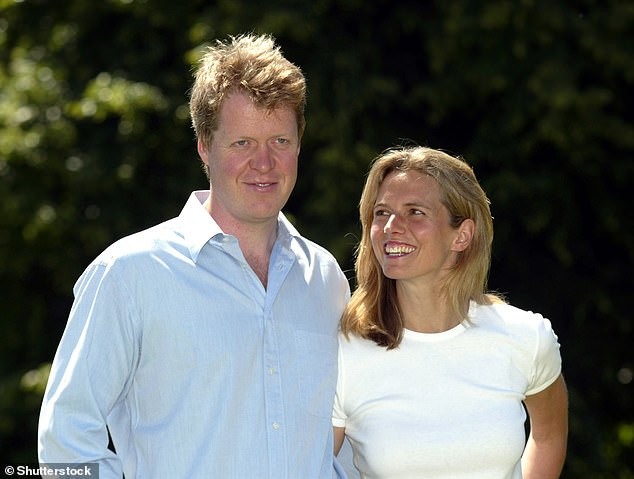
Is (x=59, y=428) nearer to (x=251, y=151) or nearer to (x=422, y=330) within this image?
(x=251, y=151)

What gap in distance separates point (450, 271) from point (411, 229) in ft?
0.72

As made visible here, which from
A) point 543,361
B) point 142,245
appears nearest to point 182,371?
point 142,245

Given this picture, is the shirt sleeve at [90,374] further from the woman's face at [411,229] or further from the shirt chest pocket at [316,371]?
the woman's face at [411,229]

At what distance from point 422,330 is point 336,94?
2740 mm

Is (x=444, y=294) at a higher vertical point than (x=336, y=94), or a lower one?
lower

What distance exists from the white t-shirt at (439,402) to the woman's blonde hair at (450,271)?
0.17 ft

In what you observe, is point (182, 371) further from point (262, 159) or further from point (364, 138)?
point (364, 138)

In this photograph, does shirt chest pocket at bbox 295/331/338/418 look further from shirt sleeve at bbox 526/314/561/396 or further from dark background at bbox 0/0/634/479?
dark background at bbox 0/0/634/479

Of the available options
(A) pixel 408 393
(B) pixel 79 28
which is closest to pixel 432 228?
(A) pixel 408 393

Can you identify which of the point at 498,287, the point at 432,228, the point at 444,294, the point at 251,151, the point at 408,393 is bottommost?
the point at 498,287

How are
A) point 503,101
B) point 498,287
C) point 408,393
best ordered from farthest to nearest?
point 498,287 → point 503,101 → point 408,393

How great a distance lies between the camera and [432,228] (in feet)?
9.58

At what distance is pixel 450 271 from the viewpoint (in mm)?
3043

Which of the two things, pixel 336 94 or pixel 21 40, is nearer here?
pixel 336 94
